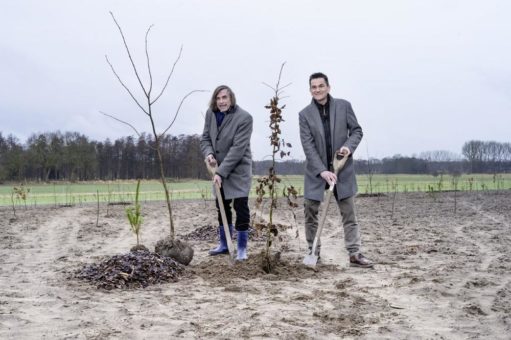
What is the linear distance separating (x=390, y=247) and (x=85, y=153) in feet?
158

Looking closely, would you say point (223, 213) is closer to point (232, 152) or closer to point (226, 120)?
point (232, 152)

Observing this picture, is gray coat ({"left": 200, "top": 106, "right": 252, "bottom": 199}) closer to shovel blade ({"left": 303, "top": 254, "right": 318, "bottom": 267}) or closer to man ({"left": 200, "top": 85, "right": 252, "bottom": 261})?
man ({"left": 200, "top": 85, "right": 252, "bottom": 261})

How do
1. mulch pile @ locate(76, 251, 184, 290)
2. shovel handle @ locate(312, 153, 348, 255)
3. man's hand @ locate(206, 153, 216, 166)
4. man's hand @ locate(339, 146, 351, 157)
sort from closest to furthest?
mulch pile @ locate(76, 251, 184, 290) < shovel handle @ locate(312, 153, 348, 255) < man's hand @ locate(339, 146, 351, 157) < man's hand @ locate(206, 153, 216, 166)

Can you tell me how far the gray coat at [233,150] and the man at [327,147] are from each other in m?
0.67

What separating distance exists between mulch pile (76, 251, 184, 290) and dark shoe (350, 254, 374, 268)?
75.7 inches

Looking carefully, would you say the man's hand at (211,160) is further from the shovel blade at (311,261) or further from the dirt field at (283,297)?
the shovel blade at (311,261)

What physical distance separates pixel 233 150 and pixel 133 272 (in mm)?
1751

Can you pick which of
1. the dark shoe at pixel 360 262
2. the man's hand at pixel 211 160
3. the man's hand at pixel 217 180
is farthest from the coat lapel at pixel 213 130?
the dark shoe at pixel 360 262

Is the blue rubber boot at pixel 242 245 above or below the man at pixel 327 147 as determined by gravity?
below

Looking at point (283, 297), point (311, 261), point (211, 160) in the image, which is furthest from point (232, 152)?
point (283, 297)

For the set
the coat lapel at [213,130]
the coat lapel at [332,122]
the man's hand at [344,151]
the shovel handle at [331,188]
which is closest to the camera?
the shovel handle at [331,188]

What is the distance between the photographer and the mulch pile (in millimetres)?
4703

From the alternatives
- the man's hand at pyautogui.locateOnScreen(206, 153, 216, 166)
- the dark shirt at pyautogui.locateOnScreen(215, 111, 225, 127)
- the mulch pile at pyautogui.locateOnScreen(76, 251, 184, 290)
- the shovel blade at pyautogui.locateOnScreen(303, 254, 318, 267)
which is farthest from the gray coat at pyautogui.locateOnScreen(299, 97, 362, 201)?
the mulch pile at pyautogui.locateOnScreen(76, 251, 184, 290)

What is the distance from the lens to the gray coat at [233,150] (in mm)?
5672
